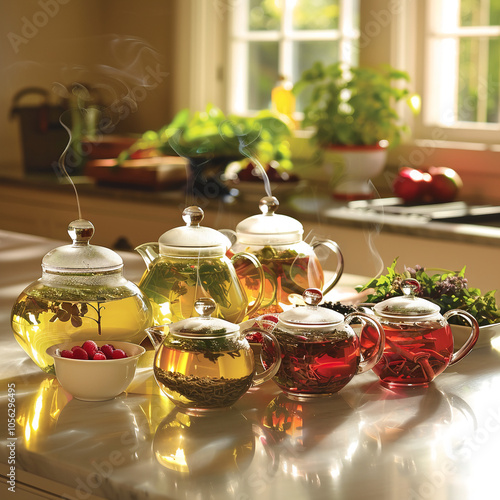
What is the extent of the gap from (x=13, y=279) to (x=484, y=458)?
1054mm

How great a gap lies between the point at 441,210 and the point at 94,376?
2.12 metres

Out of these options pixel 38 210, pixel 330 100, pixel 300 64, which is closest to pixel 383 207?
pixel 330 100

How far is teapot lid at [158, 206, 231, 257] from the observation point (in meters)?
1.06

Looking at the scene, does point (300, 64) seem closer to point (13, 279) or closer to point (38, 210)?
point (38, 210)

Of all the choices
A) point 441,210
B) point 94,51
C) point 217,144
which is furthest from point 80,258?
point 94,51

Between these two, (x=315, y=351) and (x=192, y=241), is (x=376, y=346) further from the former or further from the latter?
(x=192, y=241)

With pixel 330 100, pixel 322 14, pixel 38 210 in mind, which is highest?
pixel 322 14

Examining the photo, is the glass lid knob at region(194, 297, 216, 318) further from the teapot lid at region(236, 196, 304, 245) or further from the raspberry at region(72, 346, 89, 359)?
the teapot lid at region(236, 196, 304, 245)

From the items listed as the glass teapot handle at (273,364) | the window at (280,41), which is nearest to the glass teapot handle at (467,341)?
the glass teapot handle at (273,364)

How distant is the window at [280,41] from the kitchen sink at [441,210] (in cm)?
75

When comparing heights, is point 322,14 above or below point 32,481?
above

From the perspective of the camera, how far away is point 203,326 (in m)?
0.86

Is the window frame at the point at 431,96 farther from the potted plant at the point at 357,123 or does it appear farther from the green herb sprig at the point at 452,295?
the green herb sprig at the point at 452,295

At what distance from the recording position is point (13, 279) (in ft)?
5.17
